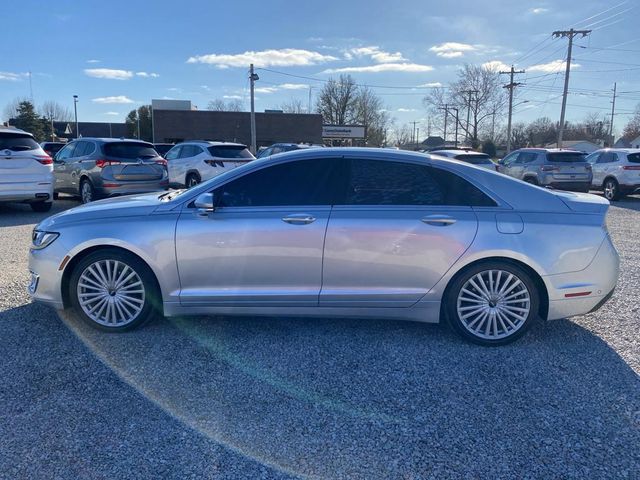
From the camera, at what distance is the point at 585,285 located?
13.1ft

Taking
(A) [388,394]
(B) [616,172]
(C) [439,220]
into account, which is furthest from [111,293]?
(B) [616,172]

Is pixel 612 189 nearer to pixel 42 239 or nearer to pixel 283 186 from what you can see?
pixel 283 186

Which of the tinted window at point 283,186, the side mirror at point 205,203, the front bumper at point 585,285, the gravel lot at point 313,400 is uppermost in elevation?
the tinted window at point 283,186

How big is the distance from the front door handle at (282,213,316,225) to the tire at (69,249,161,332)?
123 centimetres

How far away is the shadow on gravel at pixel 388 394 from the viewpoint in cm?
266

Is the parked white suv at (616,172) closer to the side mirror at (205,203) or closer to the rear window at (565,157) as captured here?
the rear window at (565,157)

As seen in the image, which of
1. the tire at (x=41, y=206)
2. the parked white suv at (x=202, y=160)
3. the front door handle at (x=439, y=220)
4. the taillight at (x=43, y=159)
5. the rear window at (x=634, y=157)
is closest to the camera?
the front door handle at (x=439, y=220)

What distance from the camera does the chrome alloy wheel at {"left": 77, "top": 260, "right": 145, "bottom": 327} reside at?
415 cm

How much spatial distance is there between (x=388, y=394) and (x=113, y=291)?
94.9 inches

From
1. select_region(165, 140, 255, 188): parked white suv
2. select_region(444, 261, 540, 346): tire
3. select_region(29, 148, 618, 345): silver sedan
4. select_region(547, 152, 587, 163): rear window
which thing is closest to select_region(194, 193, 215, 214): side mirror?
select_region(29, 148, 618, 345): silver sedan

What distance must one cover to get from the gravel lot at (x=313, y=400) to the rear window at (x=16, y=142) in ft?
22.2

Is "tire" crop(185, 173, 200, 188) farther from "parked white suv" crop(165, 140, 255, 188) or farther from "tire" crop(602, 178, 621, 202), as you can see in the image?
"tire" crop(602, 178, 621, 202)

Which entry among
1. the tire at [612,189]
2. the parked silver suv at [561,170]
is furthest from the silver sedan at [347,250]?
the tire at [612,189]

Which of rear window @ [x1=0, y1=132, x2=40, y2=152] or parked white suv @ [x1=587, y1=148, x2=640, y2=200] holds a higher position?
rear window @ [x1=0, y1=132, x2=40, y2=152]
